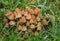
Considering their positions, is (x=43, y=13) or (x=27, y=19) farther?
(x=43, y=13)

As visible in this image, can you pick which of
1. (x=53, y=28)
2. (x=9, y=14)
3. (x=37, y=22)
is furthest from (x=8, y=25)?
(x=53, y=28)

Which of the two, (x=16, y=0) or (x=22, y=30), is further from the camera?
(x=16, y=0)

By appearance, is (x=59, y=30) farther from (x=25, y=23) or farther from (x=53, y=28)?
(x=25, y=23)
